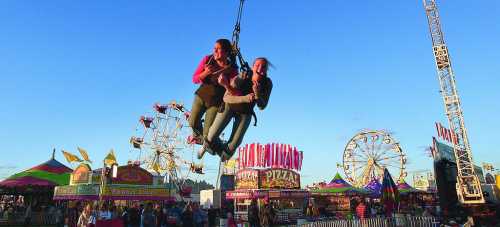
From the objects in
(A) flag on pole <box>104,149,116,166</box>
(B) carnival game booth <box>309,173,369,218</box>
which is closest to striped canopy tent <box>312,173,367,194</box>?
(B) carnival game booth <box>309,173,369,218</box>

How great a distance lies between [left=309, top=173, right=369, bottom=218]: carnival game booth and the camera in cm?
2920

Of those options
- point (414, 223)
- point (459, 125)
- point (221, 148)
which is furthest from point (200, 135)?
point (459, 125)

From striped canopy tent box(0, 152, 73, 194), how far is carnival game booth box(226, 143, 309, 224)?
468 inches

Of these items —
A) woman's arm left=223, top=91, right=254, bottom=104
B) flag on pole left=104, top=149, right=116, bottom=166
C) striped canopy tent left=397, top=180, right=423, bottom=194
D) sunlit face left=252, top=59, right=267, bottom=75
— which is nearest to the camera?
sunlit face left=252, top=59, right=267, bottom=75

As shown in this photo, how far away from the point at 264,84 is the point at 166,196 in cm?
1924

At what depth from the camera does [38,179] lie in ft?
81.2

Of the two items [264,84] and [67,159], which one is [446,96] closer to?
[67,159]

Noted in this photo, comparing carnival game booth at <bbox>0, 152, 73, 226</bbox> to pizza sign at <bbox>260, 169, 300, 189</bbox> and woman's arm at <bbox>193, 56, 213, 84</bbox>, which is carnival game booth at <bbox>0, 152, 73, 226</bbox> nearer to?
pizza sign at <bbox>260, 169, 300, 189</bbox>

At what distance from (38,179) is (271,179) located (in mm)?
15844

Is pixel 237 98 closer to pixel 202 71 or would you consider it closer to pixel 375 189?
pixel 202 71

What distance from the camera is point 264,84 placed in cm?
371

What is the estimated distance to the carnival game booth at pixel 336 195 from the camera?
29203 millimetres

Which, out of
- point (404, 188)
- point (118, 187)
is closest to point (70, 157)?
point (118, 187)

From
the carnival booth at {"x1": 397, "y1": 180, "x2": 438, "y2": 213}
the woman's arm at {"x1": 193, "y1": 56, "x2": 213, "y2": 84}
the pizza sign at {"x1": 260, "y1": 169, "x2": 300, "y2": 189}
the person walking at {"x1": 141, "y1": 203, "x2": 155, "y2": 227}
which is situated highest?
the pizza sign at {"x1": 260, "y1": 169, "x2": 300, "y2": 189}
